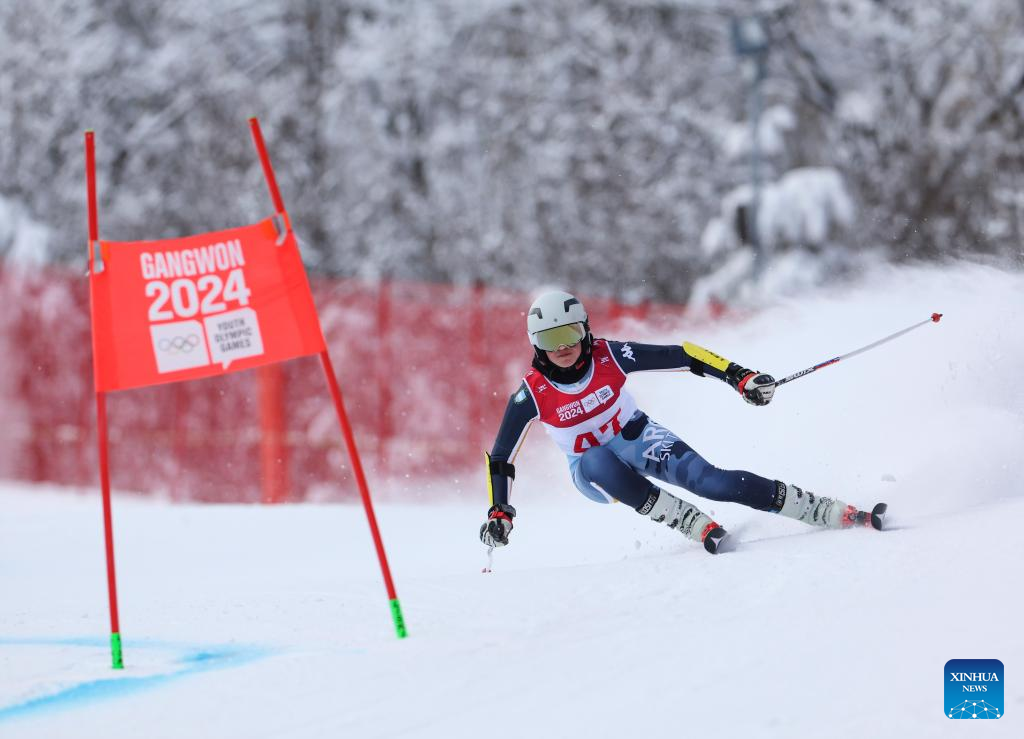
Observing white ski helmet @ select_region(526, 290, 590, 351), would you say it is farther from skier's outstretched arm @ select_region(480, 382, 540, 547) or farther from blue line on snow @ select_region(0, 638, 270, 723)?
blue line on snow @ select_region(0, 638, 270, 723)

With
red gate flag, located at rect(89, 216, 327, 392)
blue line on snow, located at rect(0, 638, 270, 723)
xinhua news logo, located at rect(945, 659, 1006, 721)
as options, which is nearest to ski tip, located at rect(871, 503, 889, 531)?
xinhua news logo, located at rect(945, 659, 1006, 721)

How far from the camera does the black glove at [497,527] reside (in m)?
5.51

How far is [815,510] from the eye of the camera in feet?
18.1

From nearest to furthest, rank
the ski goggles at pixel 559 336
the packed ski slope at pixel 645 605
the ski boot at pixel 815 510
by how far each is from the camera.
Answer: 1. the packed ski slope at pixel 645 605
2. the ski boot at pixel 815 510
3. the ski goggles at pixel 559 336

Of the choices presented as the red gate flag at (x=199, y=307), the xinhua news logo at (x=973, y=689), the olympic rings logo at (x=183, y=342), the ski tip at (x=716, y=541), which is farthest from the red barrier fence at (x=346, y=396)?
the xinhua news logo at (x=973, y=689)

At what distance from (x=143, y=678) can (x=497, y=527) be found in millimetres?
1673

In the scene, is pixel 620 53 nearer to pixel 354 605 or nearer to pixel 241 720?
pixel 354 605

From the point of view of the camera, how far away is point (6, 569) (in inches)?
325

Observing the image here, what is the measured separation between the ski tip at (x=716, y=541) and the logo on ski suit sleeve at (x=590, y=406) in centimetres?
69

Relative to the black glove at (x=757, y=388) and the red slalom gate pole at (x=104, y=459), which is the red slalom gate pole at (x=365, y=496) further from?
the black glove at (x=757, y=388)

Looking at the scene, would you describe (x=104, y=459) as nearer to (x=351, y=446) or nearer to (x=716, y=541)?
(x=351, y=446)

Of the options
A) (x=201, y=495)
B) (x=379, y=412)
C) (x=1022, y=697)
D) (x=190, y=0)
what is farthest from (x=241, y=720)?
(x=190, y=0)

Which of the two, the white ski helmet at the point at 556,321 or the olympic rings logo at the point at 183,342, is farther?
the white ski helmet at the point at 556,321

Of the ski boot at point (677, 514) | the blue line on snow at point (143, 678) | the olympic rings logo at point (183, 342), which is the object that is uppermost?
the olympic rings logo at point (183, 342)
